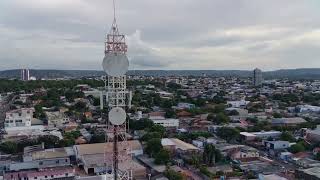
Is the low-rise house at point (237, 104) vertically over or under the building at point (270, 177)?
over

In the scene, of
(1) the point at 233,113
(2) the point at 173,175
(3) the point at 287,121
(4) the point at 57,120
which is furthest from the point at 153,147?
(1) the point at 233,113

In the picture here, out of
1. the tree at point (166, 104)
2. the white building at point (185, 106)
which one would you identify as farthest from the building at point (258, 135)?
the tree at point (166, 104)

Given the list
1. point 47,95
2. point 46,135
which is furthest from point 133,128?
point 47,95

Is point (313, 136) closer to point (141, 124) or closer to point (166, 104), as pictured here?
point (141, 124)

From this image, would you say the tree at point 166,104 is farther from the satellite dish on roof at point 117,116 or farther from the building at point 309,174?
the satellite dish on roof at point 117,116

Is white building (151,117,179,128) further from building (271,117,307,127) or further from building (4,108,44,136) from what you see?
building (4,108,44,136)
